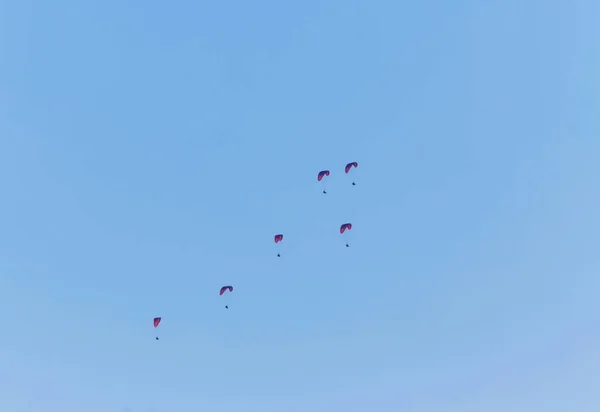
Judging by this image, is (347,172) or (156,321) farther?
(156,321)

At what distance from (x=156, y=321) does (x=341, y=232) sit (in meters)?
31.0

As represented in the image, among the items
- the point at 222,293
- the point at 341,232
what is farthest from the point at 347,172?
the point at 222,293

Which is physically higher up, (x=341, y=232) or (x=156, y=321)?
(x=341, y=232)

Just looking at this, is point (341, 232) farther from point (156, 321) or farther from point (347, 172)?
point (156, 321)

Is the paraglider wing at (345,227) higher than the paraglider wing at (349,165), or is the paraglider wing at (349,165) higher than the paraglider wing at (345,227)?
the paraglider wing at (349,165)

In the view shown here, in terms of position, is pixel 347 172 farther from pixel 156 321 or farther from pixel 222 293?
pixel 156 321

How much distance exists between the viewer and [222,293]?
9756cm

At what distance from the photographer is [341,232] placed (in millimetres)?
97250

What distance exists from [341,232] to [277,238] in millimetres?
9495

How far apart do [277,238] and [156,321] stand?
22306mm

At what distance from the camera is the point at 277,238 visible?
99.5m

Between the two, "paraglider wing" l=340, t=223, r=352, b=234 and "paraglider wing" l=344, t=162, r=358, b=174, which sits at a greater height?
"paraglider wing" l=344, t=162, r=358, b=174

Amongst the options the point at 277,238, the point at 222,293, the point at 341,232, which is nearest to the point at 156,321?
the point at 222,293

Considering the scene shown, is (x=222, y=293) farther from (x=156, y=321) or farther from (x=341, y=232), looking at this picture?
(x=341, y=232)
